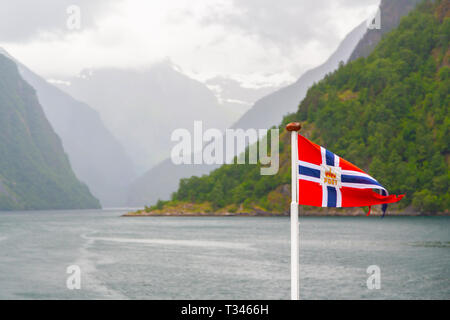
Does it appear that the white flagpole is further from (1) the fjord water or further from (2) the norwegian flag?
(1) the fjord water

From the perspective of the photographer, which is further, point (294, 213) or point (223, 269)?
point (223, 269)

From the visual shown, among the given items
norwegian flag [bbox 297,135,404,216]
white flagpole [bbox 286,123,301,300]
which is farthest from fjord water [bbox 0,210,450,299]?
white flagpole [bbox 286,123,301,300]

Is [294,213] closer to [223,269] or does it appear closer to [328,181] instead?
[328,181]

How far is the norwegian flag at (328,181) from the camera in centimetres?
1210

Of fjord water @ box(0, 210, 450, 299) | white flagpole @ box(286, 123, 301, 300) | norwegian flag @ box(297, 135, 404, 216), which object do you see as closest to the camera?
white flagpole @ box(286, 123, 301, 300)

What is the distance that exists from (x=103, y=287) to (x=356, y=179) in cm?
4189

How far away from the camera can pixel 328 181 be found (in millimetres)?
12258

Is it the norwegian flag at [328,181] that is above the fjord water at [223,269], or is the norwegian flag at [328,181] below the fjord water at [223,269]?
above

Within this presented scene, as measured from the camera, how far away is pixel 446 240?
93.2m

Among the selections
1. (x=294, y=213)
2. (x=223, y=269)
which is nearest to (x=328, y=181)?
(x=294, y=213)

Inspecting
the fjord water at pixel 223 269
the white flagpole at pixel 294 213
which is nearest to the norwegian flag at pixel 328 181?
the white flagpole at pixel 294 213

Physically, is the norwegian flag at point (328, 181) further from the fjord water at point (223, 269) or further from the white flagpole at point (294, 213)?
the fjord water at point (223, 269)

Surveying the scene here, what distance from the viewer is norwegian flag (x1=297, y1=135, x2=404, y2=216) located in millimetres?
12102
